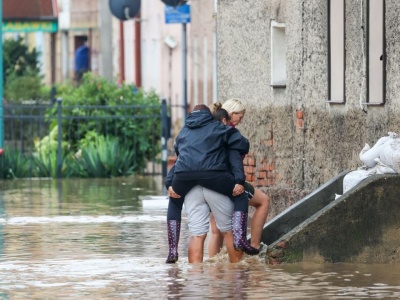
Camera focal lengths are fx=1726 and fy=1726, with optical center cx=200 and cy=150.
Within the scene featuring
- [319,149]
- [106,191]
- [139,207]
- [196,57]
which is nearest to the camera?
[319,149]

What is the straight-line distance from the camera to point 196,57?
36531mm

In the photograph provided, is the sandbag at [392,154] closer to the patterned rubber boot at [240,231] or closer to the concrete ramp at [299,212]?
the concrete ramp at [299,212]

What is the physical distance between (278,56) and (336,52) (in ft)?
6.94

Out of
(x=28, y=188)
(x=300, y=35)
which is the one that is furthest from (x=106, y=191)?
(x=300, y=35)

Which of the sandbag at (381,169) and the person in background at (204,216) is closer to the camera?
the person in background at (204,216)

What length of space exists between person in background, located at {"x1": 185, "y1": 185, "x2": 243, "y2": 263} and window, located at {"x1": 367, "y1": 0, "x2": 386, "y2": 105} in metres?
2.15

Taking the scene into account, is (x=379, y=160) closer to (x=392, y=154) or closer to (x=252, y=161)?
(x=392, y=154)

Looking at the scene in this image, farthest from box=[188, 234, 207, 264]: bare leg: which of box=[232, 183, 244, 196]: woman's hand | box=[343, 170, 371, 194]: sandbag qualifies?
box=[343, 170, 371, 194]: sandbag

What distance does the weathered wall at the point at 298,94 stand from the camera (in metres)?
15.8

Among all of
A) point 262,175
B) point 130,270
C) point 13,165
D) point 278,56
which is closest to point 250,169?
point 262,175

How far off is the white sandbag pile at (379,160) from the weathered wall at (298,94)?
1.90 feet

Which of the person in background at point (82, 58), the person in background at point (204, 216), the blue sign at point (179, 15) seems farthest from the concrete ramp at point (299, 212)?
the person in background at point (82, 58)

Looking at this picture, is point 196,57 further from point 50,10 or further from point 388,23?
point 388,23

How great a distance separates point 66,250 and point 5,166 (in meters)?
12.5
